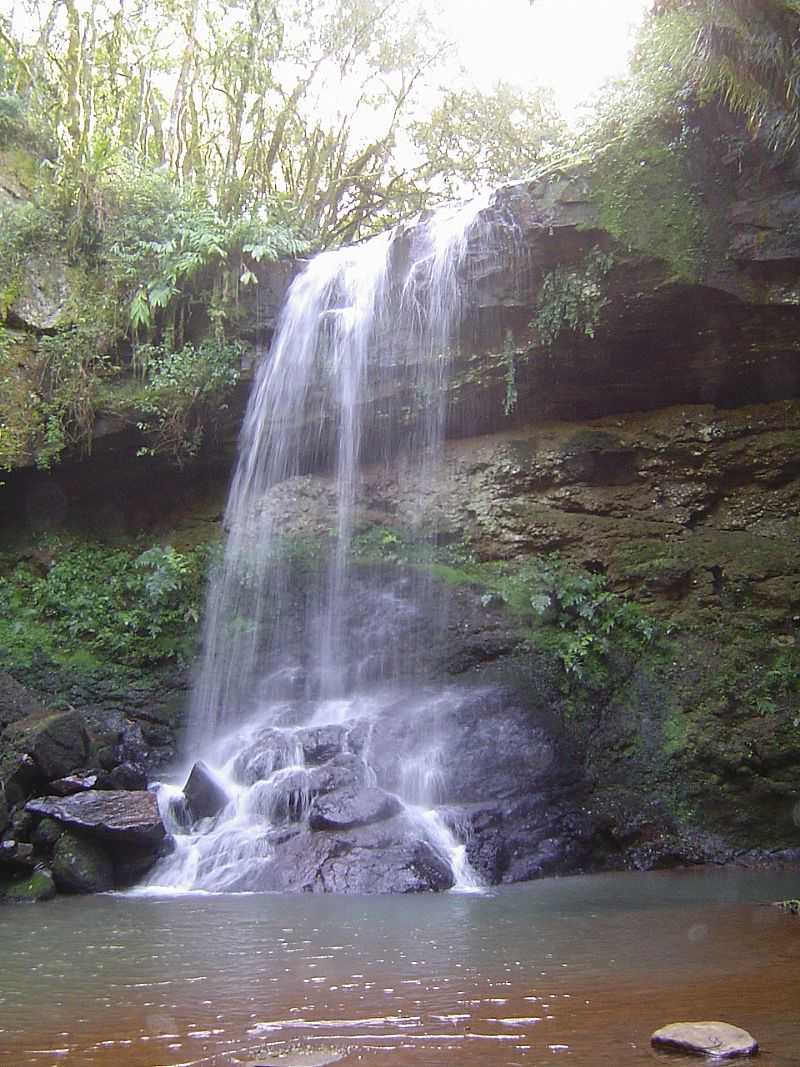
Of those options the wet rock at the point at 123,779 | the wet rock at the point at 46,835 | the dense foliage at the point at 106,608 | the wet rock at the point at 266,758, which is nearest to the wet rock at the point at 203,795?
the wet rock at the point at 266,758

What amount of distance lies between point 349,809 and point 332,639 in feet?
12.3

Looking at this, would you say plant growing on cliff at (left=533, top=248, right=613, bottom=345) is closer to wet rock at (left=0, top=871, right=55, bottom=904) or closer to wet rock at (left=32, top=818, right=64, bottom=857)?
wet rock at (left=32, top=818, right=64, bottom=857)

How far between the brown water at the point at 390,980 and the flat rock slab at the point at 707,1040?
6 centimetres

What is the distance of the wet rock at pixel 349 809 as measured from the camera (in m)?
7.55

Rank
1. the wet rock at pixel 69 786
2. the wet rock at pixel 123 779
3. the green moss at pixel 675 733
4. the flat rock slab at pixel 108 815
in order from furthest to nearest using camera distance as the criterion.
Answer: the green moss at pixel 675 733, the wet rock at pixel 123 779, the wet rock at pixel 69 786, the flat rock slab at pixel 108 815

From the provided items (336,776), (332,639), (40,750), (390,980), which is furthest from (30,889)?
(332,639)

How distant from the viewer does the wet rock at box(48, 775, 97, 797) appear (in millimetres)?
7945

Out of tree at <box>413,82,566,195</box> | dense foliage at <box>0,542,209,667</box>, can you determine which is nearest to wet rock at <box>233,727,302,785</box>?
dense foliage at <box>0,542,209,667</box>

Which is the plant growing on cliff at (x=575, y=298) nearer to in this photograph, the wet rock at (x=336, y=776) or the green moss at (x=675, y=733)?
the green moss at (x=675, y=733)

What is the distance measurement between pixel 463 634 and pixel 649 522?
2934mm

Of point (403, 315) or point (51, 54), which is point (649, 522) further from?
point (51, 54)

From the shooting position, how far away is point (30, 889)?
22.4ft

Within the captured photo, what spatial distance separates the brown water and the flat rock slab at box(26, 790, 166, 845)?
3.54ft

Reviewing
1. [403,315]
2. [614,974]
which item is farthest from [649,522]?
[614,974]
